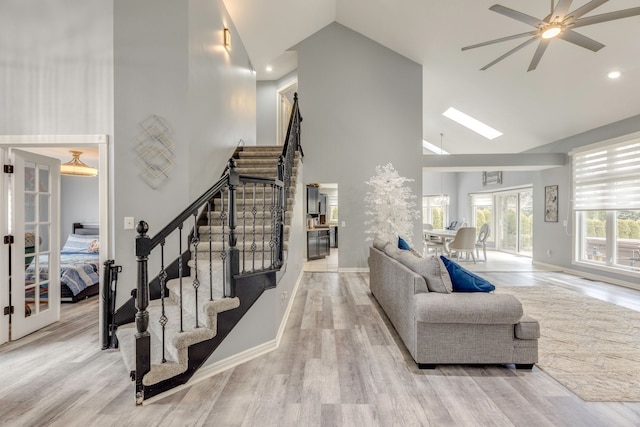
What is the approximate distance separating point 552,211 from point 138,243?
27.0 feet

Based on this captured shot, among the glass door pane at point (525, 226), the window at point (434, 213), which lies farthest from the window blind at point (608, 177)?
the window at point (434, 213)

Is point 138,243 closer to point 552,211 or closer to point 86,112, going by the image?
point 86,112

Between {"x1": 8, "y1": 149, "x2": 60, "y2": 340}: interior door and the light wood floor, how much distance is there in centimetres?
39

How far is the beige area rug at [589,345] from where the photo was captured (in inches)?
87.3

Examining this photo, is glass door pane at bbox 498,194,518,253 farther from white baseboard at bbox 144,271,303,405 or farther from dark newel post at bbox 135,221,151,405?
dark newel post at bbox 135,221,151,405

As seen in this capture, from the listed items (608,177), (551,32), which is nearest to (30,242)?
(551,32)

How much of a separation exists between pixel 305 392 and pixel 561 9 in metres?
3.89

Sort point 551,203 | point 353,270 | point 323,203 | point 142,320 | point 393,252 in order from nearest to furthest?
1. point 142,320
2. point 393,252
3. point 353,270
4. point 551,203
5. point 323,203

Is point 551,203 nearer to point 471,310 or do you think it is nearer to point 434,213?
point 434,213

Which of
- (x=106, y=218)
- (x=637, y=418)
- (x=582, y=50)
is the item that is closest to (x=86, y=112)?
(x=106, y=218)

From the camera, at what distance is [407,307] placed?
2723 mm

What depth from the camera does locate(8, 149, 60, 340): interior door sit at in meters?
3.09

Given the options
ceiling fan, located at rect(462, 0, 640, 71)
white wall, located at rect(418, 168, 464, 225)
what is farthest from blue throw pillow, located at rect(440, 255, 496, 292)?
white wall, located at rect(418, 168, 464, 225)

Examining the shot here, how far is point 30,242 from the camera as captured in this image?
129 inches
